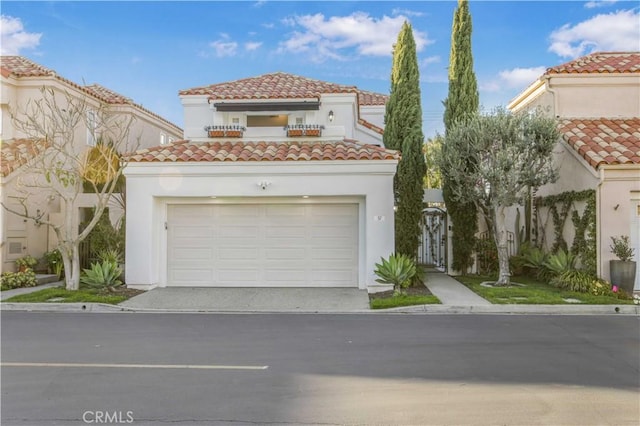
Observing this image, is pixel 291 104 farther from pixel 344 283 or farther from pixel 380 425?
pixel 380 425

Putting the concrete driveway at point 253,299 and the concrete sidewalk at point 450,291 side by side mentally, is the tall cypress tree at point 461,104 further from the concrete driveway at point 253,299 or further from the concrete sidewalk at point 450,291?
the concrete driveway at point 253,299

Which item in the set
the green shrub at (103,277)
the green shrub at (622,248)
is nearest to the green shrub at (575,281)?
the green shrub at (622,248)

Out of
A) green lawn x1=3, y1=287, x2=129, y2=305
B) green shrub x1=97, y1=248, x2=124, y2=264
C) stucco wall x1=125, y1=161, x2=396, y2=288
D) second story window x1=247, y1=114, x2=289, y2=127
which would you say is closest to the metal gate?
stucco wall x1=125, y1=161, x2=396, y2=288

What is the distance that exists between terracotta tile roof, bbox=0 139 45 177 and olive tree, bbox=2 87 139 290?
0.80 feet

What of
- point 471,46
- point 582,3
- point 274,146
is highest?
point 582,3

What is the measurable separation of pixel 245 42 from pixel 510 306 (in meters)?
13.6

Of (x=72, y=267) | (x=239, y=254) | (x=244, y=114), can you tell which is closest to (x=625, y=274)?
(x=239, y=254)

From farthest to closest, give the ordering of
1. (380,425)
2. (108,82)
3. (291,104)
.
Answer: (108,82) < (291,104) < (380,425)

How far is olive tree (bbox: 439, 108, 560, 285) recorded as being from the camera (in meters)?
12.4

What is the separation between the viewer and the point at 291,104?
50.3 ft

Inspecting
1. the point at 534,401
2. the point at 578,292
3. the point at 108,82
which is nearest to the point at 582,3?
the point at 578,292

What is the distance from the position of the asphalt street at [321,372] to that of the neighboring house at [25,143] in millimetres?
6302

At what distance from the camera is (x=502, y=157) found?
12.3 meters

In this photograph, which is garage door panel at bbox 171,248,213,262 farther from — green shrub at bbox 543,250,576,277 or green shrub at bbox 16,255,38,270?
green shrub at bbox 543,250,576,277
